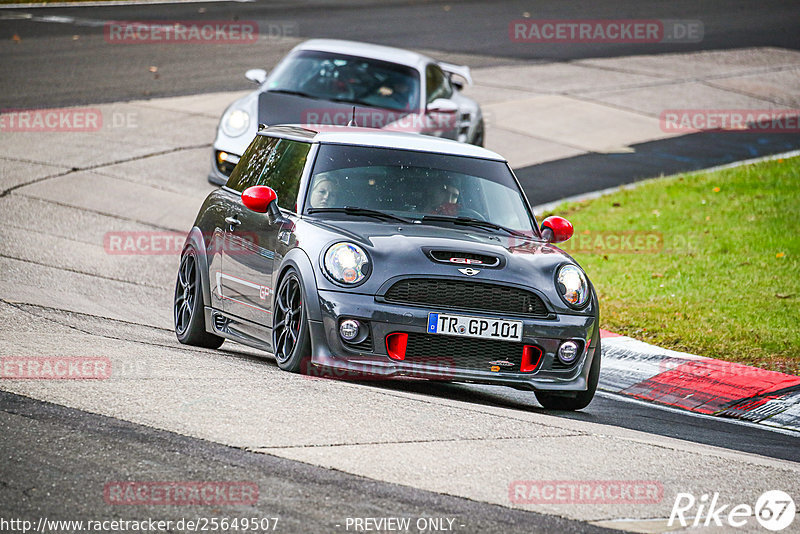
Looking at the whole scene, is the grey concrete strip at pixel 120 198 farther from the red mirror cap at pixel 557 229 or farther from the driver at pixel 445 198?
the red mirror cap at pixel 557 229

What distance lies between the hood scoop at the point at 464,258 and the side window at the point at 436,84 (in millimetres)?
7477

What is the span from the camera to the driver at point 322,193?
7.83 m

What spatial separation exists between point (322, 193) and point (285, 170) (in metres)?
0.53

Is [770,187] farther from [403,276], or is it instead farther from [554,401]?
[403,276]

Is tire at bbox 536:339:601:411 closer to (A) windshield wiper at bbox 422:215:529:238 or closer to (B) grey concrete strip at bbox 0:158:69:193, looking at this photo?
(A) windshield wiper at bbox 422:215:529:238

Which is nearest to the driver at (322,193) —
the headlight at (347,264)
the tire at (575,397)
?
the headlight at (347,264)

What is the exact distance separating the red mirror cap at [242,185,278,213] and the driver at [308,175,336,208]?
0.89 ft

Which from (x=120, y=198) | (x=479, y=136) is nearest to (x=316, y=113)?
(x=120, y=198)

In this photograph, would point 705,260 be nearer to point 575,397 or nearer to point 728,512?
point 575,397

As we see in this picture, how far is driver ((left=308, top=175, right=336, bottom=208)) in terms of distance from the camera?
25.7ft

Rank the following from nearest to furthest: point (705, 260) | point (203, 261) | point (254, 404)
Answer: point (254, 404)
point (203, 261)
point (705, 260)

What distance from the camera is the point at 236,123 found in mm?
13570

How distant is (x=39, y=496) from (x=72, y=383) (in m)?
1.63

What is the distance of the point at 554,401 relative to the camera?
7777 mm
